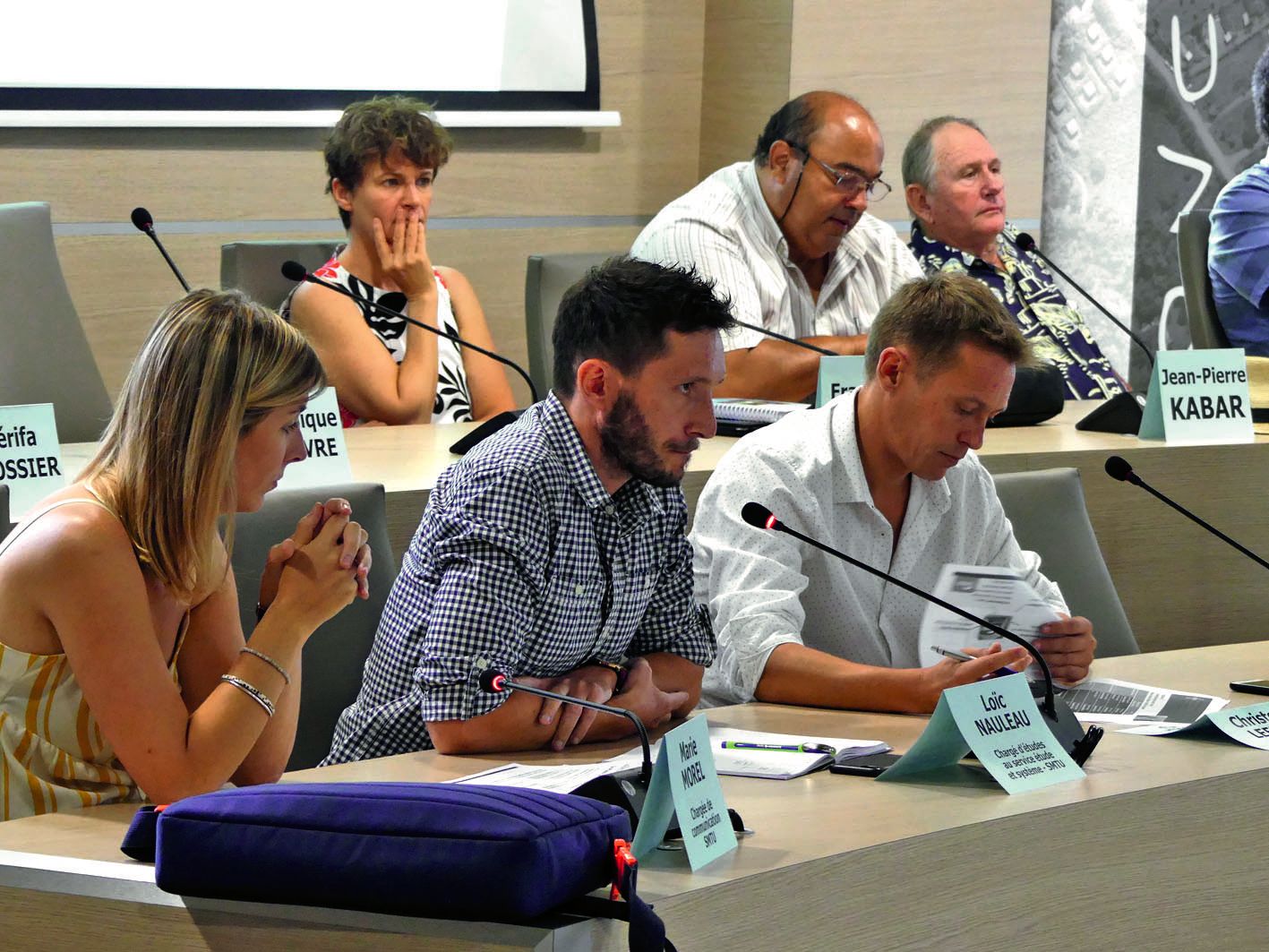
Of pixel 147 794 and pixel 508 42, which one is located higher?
pixel 508 42

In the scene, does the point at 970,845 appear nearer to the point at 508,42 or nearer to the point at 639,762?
the point at 639,762

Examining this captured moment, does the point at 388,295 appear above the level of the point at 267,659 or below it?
above

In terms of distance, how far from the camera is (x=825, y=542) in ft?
7.23

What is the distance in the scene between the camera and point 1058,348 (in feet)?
12.6

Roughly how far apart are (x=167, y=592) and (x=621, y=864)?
62cm

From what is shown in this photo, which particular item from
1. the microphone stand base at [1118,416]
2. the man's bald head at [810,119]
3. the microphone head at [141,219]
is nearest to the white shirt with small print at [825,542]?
the microphone stand base at [1118,416]

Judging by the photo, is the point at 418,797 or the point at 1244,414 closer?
the point at 418,797

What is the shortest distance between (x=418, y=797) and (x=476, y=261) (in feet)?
12.0

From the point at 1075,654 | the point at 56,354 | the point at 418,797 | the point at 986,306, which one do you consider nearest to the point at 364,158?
the point at 56,354

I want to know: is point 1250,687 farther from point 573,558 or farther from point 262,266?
point 262,266

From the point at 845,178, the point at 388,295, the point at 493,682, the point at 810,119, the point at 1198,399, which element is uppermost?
the point at 810,119

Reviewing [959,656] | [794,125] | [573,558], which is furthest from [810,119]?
[573,558]

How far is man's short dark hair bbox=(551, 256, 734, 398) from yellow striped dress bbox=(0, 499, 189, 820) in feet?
2.07

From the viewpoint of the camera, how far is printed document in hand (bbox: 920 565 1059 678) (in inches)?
80.0
